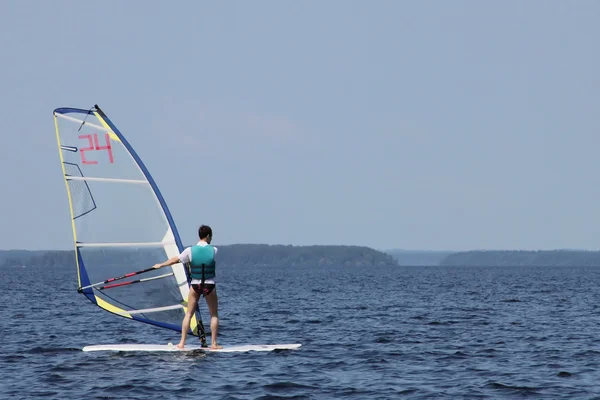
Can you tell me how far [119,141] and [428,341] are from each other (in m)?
9.26

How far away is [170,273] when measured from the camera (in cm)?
1842

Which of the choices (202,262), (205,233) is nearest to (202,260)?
(202,262)

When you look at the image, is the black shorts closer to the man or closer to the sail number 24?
the man

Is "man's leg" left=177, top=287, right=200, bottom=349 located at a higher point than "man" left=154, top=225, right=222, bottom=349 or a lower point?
lower

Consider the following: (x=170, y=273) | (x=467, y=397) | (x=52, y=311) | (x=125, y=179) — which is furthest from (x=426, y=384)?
(x=52, y=311)

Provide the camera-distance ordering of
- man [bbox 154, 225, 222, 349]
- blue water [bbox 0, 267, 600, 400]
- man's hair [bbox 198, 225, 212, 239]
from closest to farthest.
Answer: blue water [bbox 0, 267, 600, 400]
man [bbox 154, 225, 222, 349]
man's hair [bbox 198, 225, 212, 239]

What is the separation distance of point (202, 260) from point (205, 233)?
1.65 ft

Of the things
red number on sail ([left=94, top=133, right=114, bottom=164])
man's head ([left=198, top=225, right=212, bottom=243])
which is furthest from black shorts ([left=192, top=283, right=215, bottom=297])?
red number on sail ([left=94, top=133, right=114, bottom=164])

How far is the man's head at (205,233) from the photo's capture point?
16938mm

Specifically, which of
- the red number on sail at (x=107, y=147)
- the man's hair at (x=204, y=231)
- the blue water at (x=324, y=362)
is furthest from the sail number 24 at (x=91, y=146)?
the blue water at (x=324, y=362)

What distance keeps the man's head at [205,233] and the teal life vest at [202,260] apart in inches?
6.3

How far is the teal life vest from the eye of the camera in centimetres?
1684

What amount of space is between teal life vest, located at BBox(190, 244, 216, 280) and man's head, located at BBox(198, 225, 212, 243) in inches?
6.3

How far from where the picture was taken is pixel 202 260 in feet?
55.3
